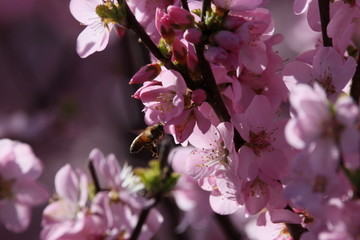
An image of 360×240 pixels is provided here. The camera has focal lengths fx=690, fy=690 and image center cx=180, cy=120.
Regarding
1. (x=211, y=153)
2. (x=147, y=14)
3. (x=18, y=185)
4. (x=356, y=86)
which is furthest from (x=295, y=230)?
(x=18, y=185)

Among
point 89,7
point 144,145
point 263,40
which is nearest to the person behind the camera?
point 263,40

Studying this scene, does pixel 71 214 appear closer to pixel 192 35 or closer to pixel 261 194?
pixel 261 194

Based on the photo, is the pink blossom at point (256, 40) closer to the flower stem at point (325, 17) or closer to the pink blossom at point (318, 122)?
the flower stem at point (325, 17)

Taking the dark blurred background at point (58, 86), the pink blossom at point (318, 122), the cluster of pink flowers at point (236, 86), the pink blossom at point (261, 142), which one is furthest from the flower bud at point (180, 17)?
the dark blurred background at point (58, 86)

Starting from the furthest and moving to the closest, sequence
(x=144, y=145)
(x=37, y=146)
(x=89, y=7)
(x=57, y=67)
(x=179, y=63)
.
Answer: (x=57, y=67), (x=37, y=146), (x=144, y=145), (x=89, y=7), (x=179, y=63)

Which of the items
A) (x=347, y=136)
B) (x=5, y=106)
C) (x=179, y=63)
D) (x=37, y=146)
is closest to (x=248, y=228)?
(x=179, y=63)

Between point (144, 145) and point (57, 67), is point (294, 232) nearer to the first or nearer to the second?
point (144, 145)

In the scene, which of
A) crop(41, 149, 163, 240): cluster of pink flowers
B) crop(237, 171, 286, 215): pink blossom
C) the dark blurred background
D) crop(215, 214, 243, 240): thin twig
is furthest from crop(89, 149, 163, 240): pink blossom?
the dark blurred background
